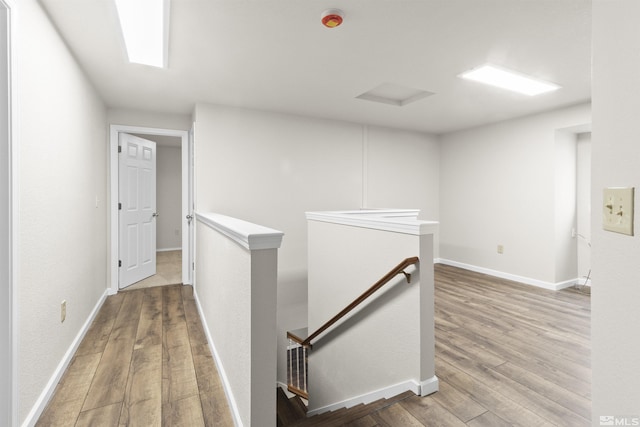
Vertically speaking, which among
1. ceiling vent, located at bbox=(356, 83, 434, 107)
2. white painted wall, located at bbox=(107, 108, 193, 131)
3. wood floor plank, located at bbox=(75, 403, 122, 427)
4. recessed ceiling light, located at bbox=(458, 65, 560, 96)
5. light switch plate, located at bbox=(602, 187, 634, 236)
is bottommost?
wood floor plank, located at bbox=(75, 403, 122, 427)

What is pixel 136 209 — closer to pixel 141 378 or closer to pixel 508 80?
pixel 141 378

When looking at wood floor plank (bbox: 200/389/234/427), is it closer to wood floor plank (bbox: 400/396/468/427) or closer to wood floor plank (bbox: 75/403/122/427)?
wood floor plank (bbox: 75/403/122/427)

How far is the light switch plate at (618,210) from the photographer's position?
2.39 feet

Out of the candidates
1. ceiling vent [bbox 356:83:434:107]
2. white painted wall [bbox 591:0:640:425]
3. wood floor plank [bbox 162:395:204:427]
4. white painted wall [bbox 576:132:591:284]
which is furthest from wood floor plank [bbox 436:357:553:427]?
white painted wall [bbox 576:132:591:284]

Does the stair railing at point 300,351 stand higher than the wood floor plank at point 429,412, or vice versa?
the wood floor plank at point 429,412

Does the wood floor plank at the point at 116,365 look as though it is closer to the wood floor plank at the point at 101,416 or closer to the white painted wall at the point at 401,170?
the wood floor plank at the point at 101,416

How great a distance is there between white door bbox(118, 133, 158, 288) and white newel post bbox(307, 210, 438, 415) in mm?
2362

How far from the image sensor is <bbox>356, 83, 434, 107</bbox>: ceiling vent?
11.7 ft

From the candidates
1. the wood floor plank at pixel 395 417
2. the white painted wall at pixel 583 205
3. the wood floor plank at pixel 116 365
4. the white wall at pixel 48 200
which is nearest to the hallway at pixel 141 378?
the wood floor plank at pixel 116 365

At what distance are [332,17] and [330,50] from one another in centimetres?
49

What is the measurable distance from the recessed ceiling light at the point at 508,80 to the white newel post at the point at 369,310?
146 cm

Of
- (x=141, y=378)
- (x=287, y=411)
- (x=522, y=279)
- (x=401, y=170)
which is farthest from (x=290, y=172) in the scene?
(x=522, y=279)

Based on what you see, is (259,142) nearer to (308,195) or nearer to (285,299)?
(308,195)

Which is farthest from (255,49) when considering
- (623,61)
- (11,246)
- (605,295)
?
(605,295)
